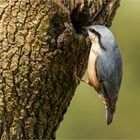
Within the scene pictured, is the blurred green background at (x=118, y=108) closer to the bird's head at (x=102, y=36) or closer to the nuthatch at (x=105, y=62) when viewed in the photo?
the nuthatch at (x=105, y=62)

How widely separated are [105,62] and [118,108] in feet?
19.2

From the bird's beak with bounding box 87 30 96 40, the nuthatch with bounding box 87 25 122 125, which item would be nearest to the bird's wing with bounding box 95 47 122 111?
the nuthatch with bounding box 87 25 122 125

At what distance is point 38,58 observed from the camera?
17.0 feet

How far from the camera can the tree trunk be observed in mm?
5094

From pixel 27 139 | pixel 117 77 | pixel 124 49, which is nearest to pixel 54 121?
pixel 27 139

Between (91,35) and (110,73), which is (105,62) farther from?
(91,35)

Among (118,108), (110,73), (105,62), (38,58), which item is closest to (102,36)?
(105,62)

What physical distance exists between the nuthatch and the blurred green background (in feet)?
16.1

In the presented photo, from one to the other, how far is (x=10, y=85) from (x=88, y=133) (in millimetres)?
5723

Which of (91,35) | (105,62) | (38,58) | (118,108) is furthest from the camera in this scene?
(118,108)

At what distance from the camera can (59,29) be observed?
5168mm

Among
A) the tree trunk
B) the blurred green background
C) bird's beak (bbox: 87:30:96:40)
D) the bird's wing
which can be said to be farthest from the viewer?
the blurred green background

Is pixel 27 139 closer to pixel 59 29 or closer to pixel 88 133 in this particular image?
pixel 59 29

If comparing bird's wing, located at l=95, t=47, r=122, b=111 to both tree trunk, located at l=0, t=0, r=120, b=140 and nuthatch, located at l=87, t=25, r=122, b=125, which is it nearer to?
nuthatch, located at l=87, t=25, r=122, b=125
